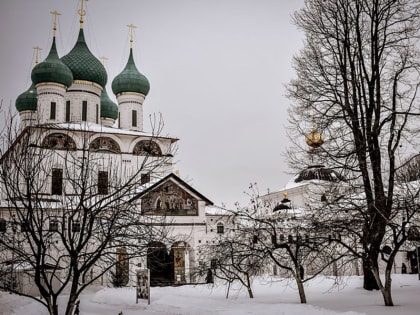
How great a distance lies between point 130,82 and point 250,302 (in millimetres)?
23509

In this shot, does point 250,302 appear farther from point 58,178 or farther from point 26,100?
point 26,100

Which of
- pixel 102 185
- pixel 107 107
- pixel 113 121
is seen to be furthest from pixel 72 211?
pixel 113 121

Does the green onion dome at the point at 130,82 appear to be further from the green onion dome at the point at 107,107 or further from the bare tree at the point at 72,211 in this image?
the bare tree at the point at 72,211

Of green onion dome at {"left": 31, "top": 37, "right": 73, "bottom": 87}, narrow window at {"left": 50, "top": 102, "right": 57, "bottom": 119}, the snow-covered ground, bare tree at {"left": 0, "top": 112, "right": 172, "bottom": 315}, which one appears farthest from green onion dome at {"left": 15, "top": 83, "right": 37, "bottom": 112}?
bare tree at {"left": 0, "top": 112, "right": 172, "bottom": 315}

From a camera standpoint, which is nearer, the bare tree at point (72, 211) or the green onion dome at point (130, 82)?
the bare tree at point (72, 211)

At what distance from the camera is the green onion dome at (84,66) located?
35.0 m

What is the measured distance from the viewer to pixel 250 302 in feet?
54.4

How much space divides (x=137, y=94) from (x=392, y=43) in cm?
2399

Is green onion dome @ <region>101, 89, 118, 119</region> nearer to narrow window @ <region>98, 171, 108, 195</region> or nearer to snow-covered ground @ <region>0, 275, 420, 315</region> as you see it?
snow-covered ground @ <region>0, 275, 420, 315</region>

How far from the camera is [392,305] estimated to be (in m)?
12.6

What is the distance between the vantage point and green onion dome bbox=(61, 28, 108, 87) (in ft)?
115

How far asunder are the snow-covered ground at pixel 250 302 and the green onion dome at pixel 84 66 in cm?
1663

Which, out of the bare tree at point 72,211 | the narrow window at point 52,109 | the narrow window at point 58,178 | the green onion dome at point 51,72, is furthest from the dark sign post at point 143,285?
the green onion dome at point 51,72

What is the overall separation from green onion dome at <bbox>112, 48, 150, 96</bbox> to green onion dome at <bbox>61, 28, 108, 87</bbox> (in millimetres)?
1042
